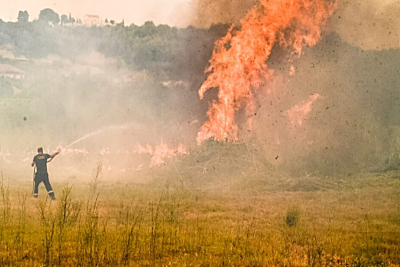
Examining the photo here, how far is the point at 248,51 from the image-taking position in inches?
1316

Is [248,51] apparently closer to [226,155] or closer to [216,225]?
[226,155]

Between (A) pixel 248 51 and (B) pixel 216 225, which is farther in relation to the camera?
(A) pixel 248 51

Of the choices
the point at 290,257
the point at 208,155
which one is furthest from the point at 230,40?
the point at 290,257

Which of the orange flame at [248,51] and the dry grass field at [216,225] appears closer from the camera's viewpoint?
the dry grass field at [216,225]

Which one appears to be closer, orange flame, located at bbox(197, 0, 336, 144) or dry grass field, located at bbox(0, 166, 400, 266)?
dry grass field, located at bbox(0, 166, 400, 266)

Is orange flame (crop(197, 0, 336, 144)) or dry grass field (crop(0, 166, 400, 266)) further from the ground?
orange flame (crop(197, 0, 336, 144))

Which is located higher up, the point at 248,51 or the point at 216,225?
the point at 248,51

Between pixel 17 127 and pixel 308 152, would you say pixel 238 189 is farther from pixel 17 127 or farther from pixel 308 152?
pixel 17 127

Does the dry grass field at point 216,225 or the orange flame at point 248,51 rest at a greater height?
the orange flame at point 248,51

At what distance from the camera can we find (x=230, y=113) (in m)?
34.1

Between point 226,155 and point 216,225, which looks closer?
point 216,225

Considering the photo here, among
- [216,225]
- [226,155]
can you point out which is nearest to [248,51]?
[226,155]

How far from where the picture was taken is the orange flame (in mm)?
33344

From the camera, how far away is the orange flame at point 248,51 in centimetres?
3334
